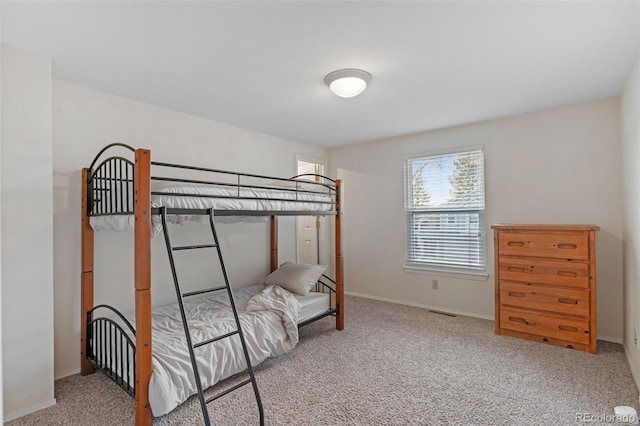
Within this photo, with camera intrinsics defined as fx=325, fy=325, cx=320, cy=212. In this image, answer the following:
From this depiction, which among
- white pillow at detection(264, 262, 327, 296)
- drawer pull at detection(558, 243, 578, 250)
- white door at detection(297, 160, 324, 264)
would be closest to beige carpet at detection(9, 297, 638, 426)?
white pillow at detection(264, 262, 327, 296)

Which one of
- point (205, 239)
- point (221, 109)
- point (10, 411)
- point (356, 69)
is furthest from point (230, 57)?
→ point (10, 411)

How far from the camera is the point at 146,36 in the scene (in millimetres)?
2057

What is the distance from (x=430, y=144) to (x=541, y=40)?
227 centimetres

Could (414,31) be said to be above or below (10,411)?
above

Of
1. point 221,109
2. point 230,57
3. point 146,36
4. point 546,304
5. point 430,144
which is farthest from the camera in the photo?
point 430,144

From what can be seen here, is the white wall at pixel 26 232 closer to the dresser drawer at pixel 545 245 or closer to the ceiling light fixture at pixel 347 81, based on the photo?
the ceiling light fixture at pixel 347 81

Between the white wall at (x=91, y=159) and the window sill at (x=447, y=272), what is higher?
the white wall at (x=91, y=159)

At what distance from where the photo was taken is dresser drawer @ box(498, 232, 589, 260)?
301 centimetres

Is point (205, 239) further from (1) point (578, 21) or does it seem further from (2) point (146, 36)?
(1) point (578, 21)

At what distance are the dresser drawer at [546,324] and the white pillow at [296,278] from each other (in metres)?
2.03

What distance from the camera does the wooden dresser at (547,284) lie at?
2.97 meters

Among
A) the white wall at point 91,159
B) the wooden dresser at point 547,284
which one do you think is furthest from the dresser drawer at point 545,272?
the white wall at point 91,159

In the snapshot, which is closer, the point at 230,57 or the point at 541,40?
the point at 541,40

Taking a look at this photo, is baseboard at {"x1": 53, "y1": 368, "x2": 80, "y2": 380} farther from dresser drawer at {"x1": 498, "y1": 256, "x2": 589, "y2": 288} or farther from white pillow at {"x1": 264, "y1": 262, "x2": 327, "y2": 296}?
dresser drawer at {"x1": 498, "y1": 256, "x2": 589, "y2": 288}
